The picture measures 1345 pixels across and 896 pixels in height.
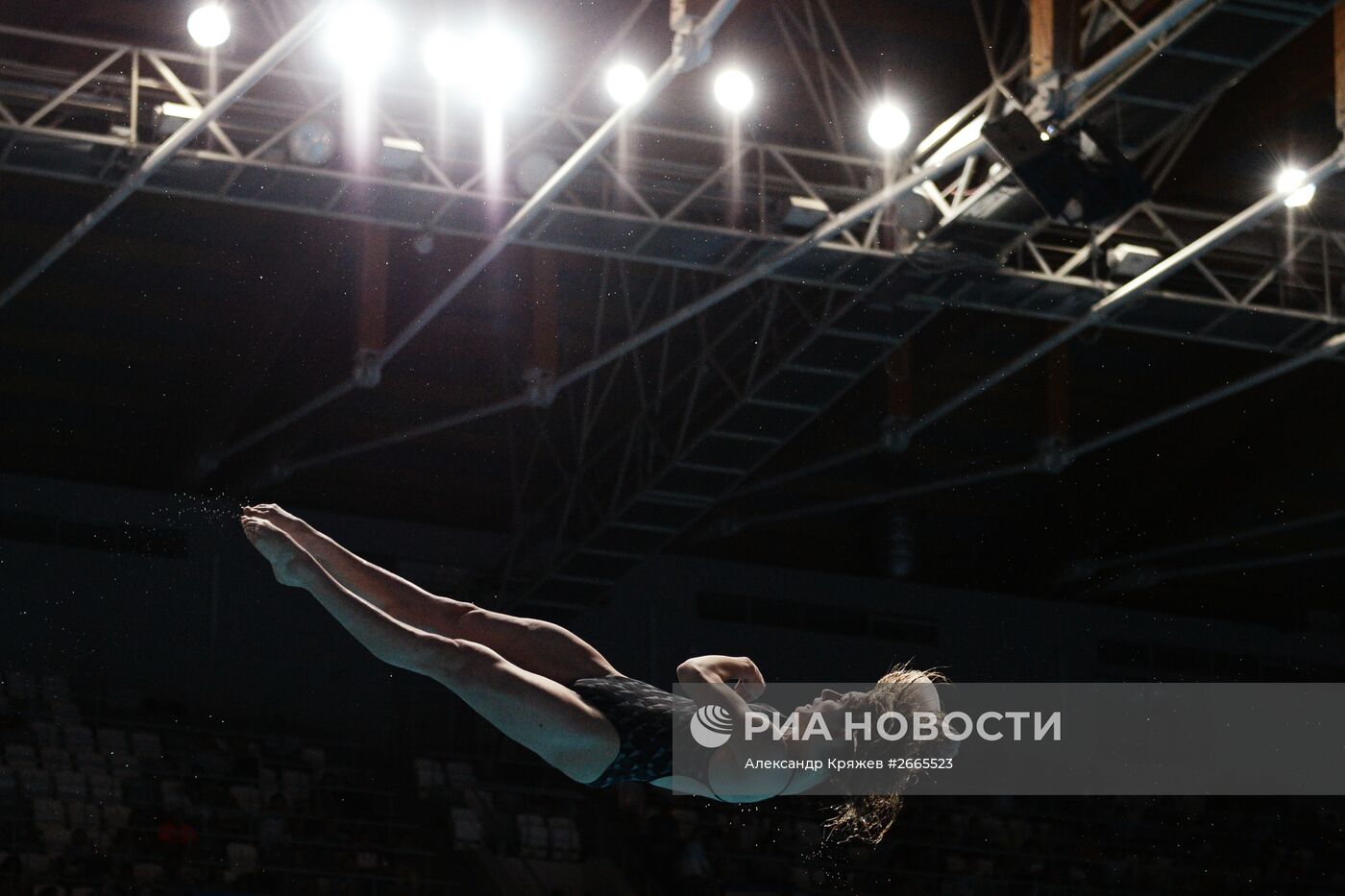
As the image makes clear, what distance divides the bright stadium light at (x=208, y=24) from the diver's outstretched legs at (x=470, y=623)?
6.49 meters

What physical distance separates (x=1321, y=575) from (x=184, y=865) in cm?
1437

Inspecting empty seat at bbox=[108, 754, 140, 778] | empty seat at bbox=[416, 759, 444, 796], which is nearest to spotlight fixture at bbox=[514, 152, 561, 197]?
empty seat at bbox=[108, 754, 140, 778]

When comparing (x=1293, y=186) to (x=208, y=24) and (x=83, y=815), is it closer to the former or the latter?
(x=208, y=24)

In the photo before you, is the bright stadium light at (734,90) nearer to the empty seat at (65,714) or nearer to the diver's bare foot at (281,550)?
the diver's bare foot at (281,550)

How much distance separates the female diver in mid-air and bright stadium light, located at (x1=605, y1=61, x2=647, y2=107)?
6.33m

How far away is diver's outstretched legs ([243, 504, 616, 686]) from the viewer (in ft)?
20.1

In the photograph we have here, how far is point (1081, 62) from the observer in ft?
38.2

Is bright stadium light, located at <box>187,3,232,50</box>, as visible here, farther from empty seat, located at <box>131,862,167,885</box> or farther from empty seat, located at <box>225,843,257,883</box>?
empty seat, located at <box>225,843,257,883</box>

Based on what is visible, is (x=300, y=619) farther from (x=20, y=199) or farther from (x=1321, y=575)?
(x=1321, y=575)

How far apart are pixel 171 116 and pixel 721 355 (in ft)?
17.5

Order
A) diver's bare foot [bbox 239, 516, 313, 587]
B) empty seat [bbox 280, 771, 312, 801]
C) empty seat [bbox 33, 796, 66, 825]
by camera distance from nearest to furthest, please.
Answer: diver's bare foot [bbox 239, 516, 313, 587] < empty seat [bbox 33, 796, 66, 825] < empty seat [bbox 280, 771, 312, 801]

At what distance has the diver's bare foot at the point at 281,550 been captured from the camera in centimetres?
559

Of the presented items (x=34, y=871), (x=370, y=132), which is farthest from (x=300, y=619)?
(x=370, y=132)

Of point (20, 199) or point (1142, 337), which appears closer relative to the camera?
point (20, 199)
